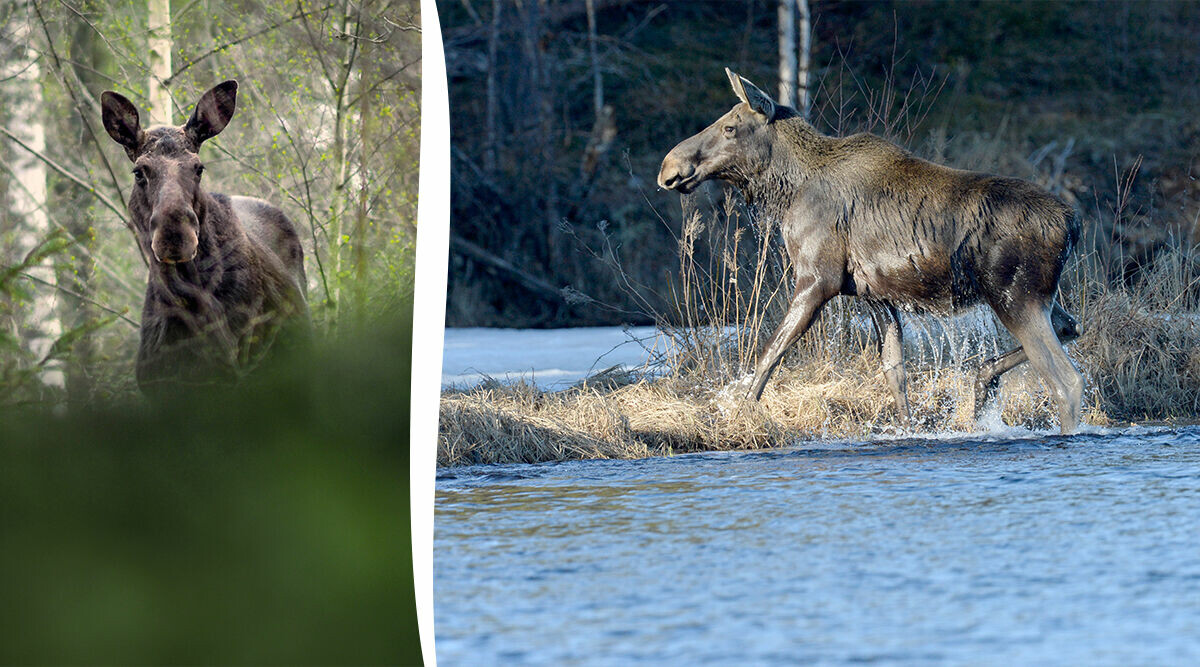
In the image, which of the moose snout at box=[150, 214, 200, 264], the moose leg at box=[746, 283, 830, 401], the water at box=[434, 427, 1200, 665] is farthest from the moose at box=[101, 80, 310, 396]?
the moose leg at box=[746, 283, 830, 401]

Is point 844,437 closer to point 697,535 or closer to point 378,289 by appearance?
point 697,535

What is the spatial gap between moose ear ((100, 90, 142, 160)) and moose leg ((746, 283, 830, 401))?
4.88m

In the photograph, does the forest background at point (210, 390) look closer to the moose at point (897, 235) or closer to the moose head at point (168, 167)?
the moose head at point (168, 167)

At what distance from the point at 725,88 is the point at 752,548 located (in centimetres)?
1543

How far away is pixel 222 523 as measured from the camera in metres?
2.63

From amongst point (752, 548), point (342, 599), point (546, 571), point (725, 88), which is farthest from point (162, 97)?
point (725, 88)

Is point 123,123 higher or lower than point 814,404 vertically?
higher

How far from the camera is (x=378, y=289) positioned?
9.29ft

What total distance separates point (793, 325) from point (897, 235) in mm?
730

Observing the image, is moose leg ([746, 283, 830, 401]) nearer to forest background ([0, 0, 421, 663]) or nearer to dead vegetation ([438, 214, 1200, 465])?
dead vegetation ([438, 214, 1200, 465])

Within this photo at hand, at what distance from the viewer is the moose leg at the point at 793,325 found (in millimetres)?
7340

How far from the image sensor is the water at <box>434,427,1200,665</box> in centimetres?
411

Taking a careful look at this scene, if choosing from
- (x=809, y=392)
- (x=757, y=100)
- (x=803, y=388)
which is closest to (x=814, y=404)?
(x=809, y=392)

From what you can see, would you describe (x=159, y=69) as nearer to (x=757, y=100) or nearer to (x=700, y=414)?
(x=700, y=414)
